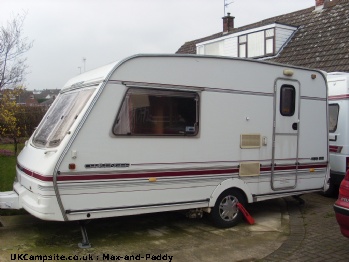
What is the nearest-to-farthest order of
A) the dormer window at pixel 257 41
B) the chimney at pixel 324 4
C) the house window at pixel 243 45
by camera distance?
the chimney at pixel 324 4 < the dormer window at pixel 257 41 < the house window at pixel 243 45

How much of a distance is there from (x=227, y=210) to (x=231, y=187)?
1.28 feet

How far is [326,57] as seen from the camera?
Result: 549 inches

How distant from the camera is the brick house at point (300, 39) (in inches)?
550

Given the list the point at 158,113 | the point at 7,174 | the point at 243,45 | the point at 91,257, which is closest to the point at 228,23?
the point at 243,45

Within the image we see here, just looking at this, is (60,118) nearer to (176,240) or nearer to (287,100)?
(176,240)

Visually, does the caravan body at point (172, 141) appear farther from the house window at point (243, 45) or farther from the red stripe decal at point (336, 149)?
the house window at point (243, 45)

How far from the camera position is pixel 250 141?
6.89m

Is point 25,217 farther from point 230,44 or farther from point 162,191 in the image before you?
point 230,44

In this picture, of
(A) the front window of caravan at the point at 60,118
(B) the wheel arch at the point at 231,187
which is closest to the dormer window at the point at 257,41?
(B) the wheel arch at the point at 231,187

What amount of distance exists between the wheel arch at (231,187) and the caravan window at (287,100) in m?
1.52

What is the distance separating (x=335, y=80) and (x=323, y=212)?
2.99 meters

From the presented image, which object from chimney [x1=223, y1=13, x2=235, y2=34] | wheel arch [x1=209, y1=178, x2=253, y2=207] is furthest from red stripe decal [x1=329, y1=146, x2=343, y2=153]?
chimney [x1=223, y1=13, x2=235, y2=34]

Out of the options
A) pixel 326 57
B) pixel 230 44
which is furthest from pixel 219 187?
pixel 230 44

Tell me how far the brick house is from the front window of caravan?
9.49 metres
